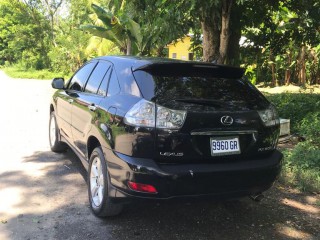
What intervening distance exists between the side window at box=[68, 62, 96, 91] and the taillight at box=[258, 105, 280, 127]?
2.45 m

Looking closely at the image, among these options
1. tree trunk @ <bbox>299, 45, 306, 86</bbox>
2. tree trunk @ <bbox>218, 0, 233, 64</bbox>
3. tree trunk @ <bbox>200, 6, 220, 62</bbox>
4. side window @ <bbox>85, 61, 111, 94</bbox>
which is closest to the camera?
side window @ <bbox>85, 61, 111, 94</bbox>

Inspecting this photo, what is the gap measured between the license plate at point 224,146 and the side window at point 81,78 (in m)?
2.39

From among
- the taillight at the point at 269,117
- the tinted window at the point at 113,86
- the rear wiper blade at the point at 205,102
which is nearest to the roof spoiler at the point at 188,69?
the tinted window at the point at 113,86

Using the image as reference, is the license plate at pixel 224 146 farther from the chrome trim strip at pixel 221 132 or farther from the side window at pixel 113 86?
Result: the side window at pixel 113 86

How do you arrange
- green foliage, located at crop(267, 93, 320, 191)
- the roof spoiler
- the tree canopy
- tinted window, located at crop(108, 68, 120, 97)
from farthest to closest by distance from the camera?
1. the tree canopy
2. green foliage, located at crop(267, 93, 320, 191)
3. tinted window, located at crop(108, 68, 120, 97)
4. the roof spoiler

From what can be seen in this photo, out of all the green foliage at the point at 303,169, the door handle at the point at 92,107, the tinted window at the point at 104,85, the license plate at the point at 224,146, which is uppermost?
→ the tinted window at the point at 104,85

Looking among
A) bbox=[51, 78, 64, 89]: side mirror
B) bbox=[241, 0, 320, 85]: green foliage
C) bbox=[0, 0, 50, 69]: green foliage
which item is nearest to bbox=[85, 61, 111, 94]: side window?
bbox=[51, 78, 64, 89]: side mirror

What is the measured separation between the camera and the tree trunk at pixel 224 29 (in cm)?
766

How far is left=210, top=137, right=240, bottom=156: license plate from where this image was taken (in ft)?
11.9

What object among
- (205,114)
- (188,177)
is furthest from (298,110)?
A: (188,177)

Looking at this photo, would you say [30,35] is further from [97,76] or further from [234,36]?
[97,76]

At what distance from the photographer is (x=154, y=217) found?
434 centimetres

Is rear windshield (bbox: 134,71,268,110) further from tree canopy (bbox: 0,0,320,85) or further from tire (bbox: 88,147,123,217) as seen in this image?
tree canopy (bbox: 0,0,320,85)

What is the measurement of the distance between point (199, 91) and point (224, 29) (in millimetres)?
4503
